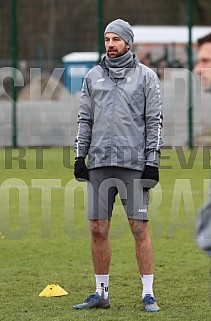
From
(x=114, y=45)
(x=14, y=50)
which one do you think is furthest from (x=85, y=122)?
(x=14, y=50)

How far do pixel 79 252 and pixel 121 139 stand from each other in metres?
2.91

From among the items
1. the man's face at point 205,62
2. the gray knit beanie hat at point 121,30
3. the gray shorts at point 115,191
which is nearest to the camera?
the man's face at point 205,62

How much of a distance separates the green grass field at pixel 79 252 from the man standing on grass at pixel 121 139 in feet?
1.43

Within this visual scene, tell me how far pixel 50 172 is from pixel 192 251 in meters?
7.47

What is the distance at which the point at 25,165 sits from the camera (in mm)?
18031

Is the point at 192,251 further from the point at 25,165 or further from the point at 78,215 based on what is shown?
the point at 25,165

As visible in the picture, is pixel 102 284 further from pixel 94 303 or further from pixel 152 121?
pixel 152 121

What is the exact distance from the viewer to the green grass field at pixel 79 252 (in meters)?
7.04

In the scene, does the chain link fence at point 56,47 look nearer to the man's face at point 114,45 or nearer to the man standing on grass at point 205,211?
the man's face at point 114,45

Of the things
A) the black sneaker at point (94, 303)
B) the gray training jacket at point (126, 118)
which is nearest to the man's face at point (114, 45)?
the gray training jacket at point (126, 118)

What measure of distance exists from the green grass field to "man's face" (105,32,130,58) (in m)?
1.80

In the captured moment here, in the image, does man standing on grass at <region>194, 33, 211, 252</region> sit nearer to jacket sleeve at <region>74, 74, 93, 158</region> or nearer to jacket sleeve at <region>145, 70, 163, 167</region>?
jacket sleeve at <region>145, 70, 163, 167</region>

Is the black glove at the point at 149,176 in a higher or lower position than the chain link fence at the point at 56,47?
lower

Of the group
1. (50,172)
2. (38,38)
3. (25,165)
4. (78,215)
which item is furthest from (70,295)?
(38,38)
